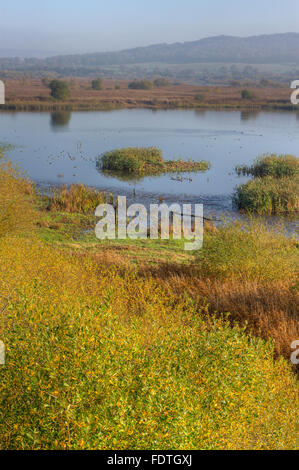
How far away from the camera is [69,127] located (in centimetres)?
5756

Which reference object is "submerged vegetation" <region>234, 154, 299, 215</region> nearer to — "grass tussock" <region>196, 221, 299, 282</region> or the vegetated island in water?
the vegetated island in water

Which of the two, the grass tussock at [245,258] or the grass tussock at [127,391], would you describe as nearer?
the grass tussock at [127,391]

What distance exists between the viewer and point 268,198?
2673cm

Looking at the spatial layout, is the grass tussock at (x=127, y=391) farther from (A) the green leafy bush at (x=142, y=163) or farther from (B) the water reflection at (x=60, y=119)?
(B) the water reflection at (x=60, y=119)

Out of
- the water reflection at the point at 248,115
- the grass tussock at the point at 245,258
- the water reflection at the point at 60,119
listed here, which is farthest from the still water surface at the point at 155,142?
the grass tussock at the point at 245,258

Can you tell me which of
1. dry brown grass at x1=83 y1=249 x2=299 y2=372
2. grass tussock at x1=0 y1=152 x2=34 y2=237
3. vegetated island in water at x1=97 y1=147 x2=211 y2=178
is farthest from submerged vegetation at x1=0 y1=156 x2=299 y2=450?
vegetated island in water at x1=97 y1=147 x2=211 y2=178

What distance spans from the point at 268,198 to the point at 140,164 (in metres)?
13.6

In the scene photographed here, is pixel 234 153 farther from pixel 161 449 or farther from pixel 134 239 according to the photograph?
pixel 161 449

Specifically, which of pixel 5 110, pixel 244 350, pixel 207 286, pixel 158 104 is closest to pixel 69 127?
pixel 5 110

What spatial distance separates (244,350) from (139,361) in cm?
205

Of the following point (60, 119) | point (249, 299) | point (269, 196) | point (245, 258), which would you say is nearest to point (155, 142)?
point (60, 119)

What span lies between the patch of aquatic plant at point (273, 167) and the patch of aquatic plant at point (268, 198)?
15.6 ft

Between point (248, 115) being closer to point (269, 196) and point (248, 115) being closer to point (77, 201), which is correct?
point (269, 196)

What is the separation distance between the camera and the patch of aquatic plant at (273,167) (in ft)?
109
